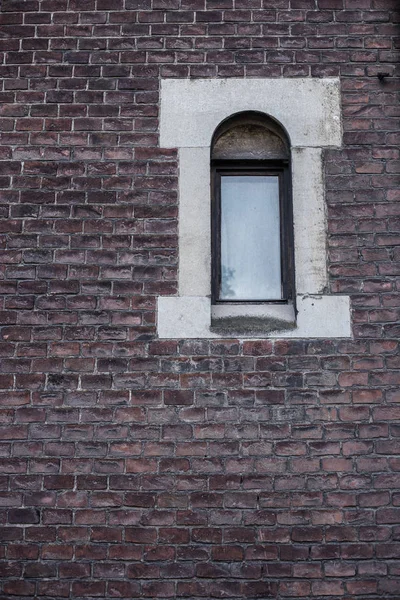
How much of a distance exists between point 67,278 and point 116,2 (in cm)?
199

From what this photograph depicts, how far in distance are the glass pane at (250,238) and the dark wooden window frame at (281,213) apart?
0.03 m

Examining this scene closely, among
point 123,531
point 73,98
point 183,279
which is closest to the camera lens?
point 123,531

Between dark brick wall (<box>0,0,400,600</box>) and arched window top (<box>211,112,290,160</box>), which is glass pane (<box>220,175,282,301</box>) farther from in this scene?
dark brick wall (<box>0,0,400,600</box>)

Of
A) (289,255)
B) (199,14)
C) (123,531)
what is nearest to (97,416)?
(123,531)

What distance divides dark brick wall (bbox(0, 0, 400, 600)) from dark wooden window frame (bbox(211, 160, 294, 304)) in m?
0.28

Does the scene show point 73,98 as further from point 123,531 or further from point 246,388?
point 123,531

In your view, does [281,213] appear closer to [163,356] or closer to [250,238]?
[250,238]

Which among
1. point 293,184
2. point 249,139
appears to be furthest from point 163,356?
point 249,139

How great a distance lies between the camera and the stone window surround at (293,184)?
4629 mm

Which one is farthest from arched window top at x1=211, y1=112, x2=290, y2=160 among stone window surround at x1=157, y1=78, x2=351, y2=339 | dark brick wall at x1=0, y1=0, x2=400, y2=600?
dark brick wall at x1=0, y1=0, x2=400, y2=600

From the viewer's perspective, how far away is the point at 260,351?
180 inches

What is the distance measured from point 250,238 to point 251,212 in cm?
18

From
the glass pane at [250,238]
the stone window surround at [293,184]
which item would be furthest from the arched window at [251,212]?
the stone window surround at [293,184]

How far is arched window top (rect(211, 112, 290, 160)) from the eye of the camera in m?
5.04
